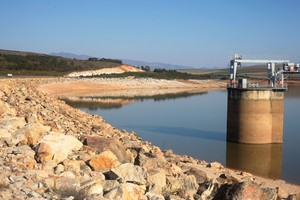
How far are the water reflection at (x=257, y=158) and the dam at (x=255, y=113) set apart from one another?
55 cm

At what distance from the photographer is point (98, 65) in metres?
115

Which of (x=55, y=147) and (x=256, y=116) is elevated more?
(x=55, y=147)

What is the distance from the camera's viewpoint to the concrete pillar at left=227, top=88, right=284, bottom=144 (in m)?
24.7

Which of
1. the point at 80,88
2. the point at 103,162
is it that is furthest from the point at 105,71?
the point at 103,162

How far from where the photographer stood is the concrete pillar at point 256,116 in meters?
24.7

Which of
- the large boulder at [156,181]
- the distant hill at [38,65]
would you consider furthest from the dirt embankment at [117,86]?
the large boulder at [156,181]

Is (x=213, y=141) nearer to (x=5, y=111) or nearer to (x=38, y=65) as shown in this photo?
(x=5, y=111)

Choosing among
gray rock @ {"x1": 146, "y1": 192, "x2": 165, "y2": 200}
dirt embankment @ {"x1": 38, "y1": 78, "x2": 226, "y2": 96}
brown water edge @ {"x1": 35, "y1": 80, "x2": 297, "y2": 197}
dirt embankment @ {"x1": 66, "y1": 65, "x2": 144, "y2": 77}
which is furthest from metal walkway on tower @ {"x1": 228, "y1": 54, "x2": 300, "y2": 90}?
dirt embankment @ {"x1": 66, "y1": 65, "x2": 144, "y2": 77}

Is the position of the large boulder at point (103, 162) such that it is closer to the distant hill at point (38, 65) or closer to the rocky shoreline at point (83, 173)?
the rocky shoreline at point (83, 173)

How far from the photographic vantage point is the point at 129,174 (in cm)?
868

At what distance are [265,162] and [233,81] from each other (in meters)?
7.05

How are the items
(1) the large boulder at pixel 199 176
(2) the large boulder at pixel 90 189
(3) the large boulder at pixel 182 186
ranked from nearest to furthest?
(2) the large boulder at pixel 90 189 < (3) the large boulder at pixel 182 186 < (1) the large boulder at pixel 199 176

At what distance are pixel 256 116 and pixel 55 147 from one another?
1784 centimetres

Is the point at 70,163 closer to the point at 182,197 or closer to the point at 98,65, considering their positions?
the point at 182,197
